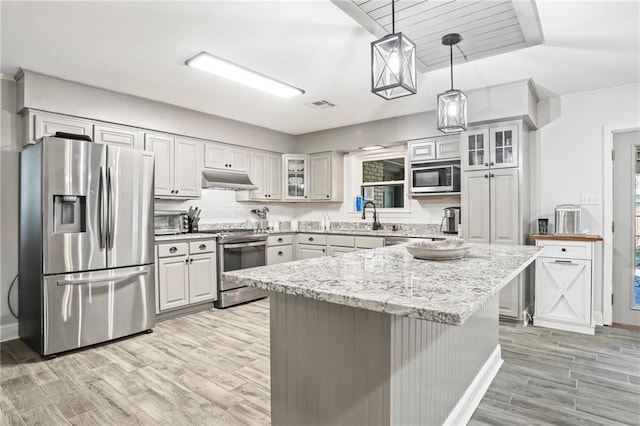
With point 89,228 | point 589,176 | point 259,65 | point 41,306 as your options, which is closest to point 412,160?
A: point 589,176

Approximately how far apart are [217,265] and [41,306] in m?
1.82

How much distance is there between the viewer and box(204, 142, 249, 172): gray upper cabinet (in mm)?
4684

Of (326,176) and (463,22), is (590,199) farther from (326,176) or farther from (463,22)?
(326,176)

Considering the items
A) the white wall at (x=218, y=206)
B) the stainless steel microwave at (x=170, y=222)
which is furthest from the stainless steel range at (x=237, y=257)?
the stainless steel microwave at (x=170, y=222)

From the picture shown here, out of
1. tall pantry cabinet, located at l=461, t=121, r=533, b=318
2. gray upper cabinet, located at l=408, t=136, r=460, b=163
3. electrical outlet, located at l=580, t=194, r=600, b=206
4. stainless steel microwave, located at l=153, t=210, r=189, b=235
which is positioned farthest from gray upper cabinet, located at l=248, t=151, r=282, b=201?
electrical outlet, located at l=580, t=194, r=600, b=206

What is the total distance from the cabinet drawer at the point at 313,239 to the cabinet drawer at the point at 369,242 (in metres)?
0.57

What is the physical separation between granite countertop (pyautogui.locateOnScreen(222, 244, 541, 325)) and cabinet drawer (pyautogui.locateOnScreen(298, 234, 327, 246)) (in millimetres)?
3115

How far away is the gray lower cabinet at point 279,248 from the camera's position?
16.6 feet

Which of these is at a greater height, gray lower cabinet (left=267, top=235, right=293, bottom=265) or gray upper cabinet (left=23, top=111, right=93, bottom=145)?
gray upper cabinet (left=23, top=111, right=93, bottom=145)

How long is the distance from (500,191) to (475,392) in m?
2.33

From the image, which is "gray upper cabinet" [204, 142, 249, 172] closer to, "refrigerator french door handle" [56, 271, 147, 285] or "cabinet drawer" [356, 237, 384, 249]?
A: "refrigerator french door handle" [56, 271, 147, 285]

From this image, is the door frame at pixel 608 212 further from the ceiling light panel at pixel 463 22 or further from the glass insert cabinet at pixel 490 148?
the ceiling light panel at pixel 463 22

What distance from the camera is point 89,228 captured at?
3145mm

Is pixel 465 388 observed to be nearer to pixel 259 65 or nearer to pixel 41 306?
pixel 259 65
